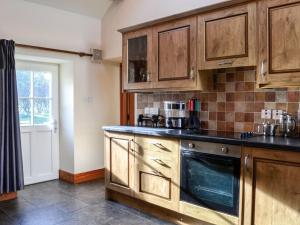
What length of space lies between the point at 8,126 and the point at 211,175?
246 centimetres

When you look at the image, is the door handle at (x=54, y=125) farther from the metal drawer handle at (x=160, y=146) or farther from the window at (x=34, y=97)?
the metal drawer handle at (x=160, y=146)

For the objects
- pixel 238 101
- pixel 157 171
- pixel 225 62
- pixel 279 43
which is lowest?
pixel 157 171

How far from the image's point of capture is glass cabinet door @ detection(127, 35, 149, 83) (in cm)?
335

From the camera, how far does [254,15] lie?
7.84ft

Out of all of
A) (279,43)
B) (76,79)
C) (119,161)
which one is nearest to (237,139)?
(279,43)

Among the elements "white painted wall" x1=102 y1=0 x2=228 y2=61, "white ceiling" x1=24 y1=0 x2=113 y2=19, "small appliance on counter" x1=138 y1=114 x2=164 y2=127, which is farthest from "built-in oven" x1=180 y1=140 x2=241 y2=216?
"white ceiling" x1=24 y1=0 x2=113 y2=19

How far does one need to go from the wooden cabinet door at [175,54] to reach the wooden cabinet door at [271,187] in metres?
1.08

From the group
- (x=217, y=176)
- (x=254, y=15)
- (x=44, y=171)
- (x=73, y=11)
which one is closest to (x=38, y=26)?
(x=73, y=11)

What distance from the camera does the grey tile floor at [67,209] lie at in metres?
2.83

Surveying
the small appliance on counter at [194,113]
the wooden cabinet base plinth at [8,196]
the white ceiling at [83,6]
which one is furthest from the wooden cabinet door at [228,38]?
the wooden cabinet base plinth at [8,196]

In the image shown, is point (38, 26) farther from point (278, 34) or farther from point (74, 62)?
point (278, 34)

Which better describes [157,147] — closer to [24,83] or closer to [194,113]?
[194,113]

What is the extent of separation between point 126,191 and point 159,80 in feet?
4.37

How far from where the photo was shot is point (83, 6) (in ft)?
13.3
